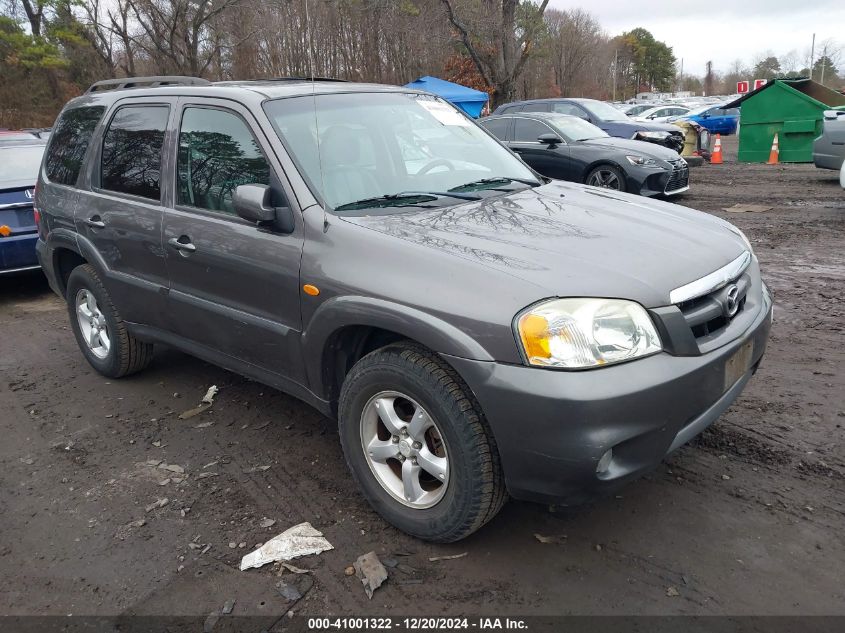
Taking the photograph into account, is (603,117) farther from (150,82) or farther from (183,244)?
(183,244)

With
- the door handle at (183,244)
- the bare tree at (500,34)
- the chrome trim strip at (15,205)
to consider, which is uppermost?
the bare tree at (500,34)

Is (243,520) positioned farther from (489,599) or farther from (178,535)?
(489,599)

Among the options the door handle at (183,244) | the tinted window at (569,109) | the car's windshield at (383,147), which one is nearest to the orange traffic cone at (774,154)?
the tinted window at (569,109)

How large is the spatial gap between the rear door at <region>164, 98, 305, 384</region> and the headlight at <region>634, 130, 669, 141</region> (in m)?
12.6

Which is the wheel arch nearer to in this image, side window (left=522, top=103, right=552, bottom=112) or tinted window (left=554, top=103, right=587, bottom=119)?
tinted window (left=554, top=103, right=587, bottom=119)

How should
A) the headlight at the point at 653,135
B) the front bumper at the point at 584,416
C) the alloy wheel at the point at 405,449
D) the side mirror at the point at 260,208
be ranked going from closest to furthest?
1. the front bumper at the point at 584,416
2. the alloy wheel at the point at 405,449
3. the side mirror at the point at 260,208
4. the headlight at the point at 653,135

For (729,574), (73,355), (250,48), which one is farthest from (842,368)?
(250,48)

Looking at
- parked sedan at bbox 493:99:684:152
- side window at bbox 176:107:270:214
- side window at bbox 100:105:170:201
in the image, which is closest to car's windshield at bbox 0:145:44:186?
side window at bbox 100:105:170:201

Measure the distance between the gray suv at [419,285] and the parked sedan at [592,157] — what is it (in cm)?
668

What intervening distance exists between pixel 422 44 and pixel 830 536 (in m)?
30.2

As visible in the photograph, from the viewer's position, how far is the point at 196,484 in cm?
349

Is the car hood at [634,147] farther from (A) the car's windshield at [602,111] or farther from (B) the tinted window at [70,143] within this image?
(B) the tinted window at [70,143]

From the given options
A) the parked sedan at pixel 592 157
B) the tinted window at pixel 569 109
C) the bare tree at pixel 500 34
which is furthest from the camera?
the bare tree at pixel 500 34

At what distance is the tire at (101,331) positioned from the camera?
4602 millimetres
